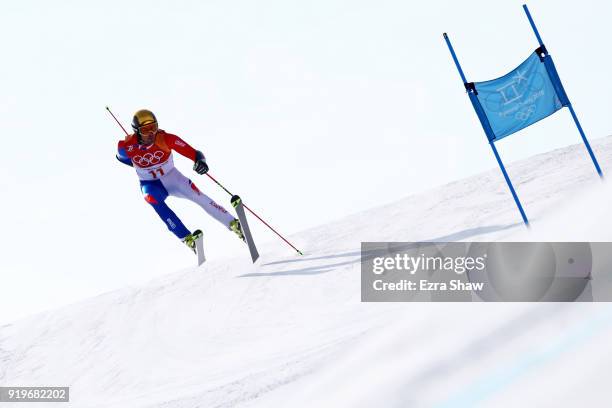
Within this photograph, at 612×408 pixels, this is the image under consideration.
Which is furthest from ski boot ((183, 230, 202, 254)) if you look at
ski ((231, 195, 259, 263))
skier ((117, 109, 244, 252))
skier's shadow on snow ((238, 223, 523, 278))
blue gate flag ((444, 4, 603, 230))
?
blue gate flag ((444, 4, 603, 230))

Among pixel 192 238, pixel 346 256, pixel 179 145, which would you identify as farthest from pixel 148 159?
pixel 346 256

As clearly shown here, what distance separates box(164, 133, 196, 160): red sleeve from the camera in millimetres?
7293

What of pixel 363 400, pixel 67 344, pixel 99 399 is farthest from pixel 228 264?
pixel 363 400

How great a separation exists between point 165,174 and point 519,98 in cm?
390

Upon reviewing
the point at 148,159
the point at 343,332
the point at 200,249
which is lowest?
the point at 343,332

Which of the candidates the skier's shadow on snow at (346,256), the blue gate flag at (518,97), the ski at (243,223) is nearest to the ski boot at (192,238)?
the ski at (243,223)

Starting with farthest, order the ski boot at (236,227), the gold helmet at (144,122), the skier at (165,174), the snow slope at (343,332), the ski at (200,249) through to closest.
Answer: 1. the ski at (200,249)
2. the ski boot at (236,227)
3. the skier at (165,174)
4. the gold helmet at (144,122)
5. the snow slope at (343,332)

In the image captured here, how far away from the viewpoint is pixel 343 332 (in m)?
3.91

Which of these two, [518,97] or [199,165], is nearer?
[518,97]

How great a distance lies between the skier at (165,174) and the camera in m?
7.25

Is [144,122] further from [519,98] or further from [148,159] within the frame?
[519,98]

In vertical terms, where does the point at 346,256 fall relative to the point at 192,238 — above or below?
below

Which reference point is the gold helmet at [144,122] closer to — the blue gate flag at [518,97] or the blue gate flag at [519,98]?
the blue gate flag at [518,97]

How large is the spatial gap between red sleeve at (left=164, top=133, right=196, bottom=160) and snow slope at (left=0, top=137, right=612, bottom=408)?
1.27 meters
